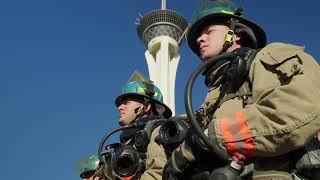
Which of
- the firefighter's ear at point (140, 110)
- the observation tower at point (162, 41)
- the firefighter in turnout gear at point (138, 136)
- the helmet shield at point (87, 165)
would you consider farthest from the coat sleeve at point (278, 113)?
the observation tower at point (162, 41)

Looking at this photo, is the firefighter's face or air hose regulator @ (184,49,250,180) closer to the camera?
air hose regulator @ (184,49,250,180)

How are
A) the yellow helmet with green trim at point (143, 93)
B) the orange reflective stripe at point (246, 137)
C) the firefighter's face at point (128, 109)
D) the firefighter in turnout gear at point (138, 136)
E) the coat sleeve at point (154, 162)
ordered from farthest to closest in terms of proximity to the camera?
the yellow helmet with green trim at point (143, 93) → the firefighter's face at point (128, 109) → the firefighter in turnout gear at point (138, 136) → the coat sleeve at point (154, 162) → the orange reflective stripe at point (246, 137)

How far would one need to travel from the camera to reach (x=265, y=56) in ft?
12.0

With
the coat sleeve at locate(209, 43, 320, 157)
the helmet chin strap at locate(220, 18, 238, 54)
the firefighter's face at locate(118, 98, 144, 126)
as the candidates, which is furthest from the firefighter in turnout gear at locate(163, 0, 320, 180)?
the firefighter's face at locate(118, 98, 144, 126)

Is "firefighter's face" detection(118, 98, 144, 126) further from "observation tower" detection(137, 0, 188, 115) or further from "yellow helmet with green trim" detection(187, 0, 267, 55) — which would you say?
"observation tower" detection(137, 0, 188, 115)

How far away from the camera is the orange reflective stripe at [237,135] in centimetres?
323

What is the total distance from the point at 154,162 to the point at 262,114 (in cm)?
227

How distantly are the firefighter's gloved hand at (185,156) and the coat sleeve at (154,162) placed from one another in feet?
4.33

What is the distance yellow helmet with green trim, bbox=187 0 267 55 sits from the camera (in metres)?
4.68

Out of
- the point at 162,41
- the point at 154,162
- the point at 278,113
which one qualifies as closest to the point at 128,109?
the point at 154,162

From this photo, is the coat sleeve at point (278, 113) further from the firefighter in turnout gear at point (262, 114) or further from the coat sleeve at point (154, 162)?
the coat sleeve at point (154, 162)

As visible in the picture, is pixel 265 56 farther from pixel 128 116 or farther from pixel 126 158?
pixel 128 116

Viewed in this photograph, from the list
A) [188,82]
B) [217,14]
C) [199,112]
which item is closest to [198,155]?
[188,82]

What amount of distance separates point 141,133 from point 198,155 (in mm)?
2258
